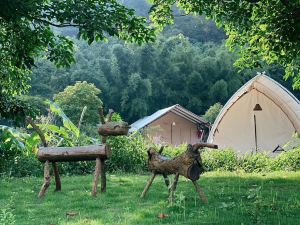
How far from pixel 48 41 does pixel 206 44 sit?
1599 inches

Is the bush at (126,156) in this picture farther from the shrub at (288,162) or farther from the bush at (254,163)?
the shrub at (288,162)

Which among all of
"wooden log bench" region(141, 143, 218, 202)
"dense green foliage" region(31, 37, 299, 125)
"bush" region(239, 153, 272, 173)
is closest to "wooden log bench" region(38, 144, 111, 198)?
"wooden log bench" region(141, 143, 218, 202)

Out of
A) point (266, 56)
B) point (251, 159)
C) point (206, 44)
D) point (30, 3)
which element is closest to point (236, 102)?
point (251, 159)

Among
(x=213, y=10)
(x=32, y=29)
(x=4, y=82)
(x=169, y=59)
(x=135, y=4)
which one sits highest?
(x=135, y=4)

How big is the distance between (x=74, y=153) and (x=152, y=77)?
36187mm

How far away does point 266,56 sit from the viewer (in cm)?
1190

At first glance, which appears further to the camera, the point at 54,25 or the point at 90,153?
the point at 54,25

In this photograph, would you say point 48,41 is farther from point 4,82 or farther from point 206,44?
point 206,44

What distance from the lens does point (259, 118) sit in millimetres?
18922

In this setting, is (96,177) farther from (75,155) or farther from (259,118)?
(259,118)

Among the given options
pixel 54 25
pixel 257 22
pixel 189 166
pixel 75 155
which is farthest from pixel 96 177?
pixel 257 22

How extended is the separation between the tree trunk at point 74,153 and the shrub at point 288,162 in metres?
7.20

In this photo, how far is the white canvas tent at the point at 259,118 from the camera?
57.7ft

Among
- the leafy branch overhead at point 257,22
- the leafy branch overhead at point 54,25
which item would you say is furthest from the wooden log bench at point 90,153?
the leafy branch overhead at point 257,22
